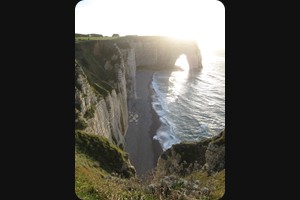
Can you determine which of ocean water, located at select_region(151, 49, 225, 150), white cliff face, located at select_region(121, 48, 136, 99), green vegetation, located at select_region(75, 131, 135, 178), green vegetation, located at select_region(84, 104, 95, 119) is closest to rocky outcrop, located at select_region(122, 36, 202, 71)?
ocean water, located at select_region(151, 49, 225, 150)

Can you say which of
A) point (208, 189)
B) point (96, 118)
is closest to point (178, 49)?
point (96, 118)

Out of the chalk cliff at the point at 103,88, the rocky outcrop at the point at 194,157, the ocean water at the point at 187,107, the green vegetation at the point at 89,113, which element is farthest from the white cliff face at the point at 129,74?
the rocky outcrop at the point at 194,157

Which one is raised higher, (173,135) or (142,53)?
(142,53)

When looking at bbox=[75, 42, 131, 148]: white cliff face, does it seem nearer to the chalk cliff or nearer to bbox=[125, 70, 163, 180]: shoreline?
the chalk cliff

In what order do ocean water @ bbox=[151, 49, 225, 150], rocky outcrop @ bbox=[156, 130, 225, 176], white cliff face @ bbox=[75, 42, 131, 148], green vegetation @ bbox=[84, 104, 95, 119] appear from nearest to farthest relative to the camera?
rocky outcrop @ bbox=[156, 130, 225, 176], white cliff face @ bbox=[75, 42, 131, 148], green vegetation @ bbox=[84, 104, 95, 119], ocean water @ bbox=[151, 49, 225, 150]

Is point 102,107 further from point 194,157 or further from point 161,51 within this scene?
point 161,51
